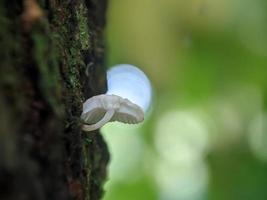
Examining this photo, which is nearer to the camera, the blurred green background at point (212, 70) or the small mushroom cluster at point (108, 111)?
the small mushroom cluster at point (108, 111)

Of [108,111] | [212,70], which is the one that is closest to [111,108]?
[108,111]

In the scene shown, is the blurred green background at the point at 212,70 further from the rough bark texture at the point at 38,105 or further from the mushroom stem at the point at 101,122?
the rough bark texture at the point at 38,105

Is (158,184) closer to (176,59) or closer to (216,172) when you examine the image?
(216,172)

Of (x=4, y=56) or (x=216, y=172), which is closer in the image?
(x=4, y=56)

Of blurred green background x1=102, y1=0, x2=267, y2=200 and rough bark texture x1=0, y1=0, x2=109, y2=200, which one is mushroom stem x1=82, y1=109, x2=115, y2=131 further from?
blurred green background x1=102, y1=0, x2=267, y2=200

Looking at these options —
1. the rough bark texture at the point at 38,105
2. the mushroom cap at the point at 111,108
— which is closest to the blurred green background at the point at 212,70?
the mushroom cap at the point at 111,108

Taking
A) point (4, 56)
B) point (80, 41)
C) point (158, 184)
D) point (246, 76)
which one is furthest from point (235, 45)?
point (4, 56)

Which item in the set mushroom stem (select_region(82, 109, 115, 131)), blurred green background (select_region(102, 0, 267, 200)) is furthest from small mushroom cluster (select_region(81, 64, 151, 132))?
blurred green background (select_region(102, 0, 267, 200))
